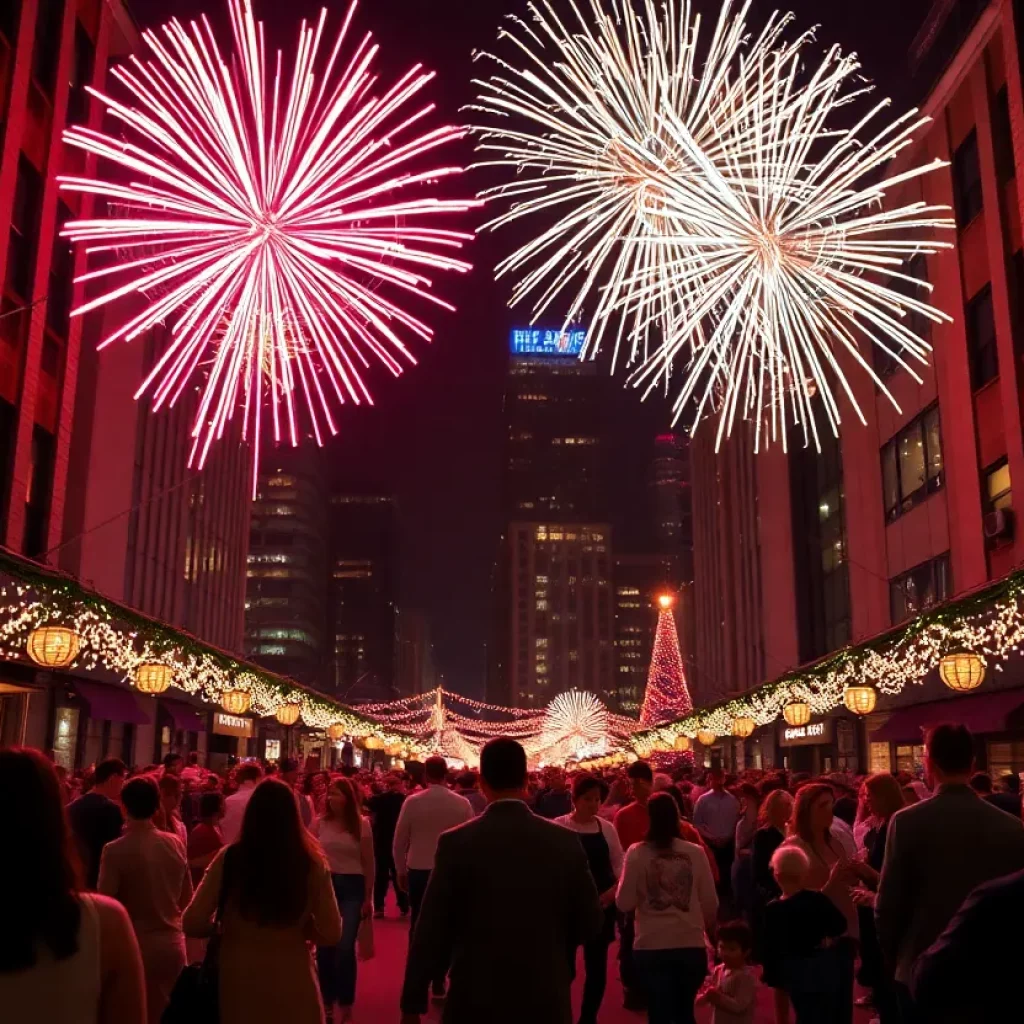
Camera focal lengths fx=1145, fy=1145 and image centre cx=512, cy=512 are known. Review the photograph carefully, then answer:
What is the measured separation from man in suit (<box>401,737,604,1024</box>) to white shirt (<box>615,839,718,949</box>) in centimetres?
269

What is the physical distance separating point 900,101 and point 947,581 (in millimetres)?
13886

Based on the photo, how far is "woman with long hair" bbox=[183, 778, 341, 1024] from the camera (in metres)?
4.88

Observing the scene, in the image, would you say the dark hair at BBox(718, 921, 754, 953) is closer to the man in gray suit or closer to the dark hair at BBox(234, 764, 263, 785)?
the man in gray suit

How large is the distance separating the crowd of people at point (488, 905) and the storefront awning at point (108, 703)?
1638cm

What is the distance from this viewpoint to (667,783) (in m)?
13.1

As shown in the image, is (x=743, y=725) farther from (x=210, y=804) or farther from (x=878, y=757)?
(x=210, y=804)

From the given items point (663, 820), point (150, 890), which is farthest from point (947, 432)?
point (150, 890)

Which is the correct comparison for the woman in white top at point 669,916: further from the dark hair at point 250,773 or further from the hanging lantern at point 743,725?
the hanging lantern at point 743,725

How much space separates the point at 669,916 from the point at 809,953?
859 mm

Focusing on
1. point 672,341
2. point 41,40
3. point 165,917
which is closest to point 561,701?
point 41,40

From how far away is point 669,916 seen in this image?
714cm

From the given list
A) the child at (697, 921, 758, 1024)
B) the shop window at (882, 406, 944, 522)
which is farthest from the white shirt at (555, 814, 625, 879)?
the shop window at (882, 406, 944, 522)

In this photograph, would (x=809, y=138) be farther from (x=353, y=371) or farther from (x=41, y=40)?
(x=41, y=40)

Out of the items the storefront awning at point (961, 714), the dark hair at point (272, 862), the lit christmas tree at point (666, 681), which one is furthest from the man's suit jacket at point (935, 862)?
the lit christmas tree at point (666, 681)
